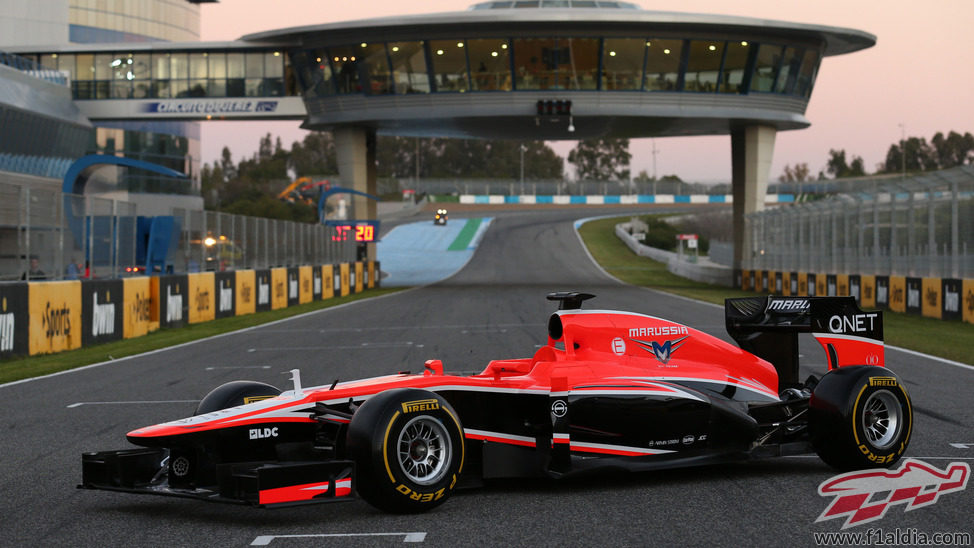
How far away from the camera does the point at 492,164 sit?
177 m

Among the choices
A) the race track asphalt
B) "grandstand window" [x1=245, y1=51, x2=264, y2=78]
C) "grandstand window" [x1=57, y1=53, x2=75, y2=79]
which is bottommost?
the race track asphalt

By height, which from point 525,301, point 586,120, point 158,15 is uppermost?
point 158,15

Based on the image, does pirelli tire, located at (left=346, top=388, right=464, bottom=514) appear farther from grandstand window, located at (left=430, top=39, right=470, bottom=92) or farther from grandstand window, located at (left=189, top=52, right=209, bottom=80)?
grandstand window, located at (left=189, top=52, right=209, bottom=80)

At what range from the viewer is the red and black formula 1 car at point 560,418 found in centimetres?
633

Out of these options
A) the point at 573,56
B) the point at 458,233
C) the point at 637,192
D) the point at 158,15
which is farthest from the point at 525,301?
the point at 637,192

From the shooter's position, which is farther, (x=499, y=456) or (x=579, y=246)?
(x=579, y=246)

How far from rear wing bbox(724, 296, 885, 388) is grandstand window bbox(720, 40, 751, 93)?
37.9 m

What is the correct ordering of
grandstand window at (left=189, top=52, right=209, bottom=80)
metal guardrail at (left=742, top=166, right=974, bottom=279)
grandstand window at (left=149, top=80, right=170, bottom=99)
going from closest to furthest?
metal guardrail at (left=742, top=166, right=974, bottom=279)
grandstand window at (left=189, top=52, right=209, bottom=80)
grandstand window at (left=149, top=80, right=170, bottom=99)

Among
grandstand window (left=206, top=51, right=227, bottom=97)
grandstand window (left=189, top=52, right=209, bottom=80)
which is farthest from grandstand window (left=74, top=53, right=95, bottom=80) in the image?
grandstand window (left=206, top=51, right=227, bottom=97)

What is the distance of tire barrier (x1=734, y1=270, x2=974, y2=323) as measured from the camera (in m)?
24.1

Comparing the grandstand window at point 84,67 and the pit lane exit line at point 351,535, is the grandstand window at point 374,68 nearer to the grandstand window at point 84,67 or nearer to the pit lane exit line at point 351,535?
the grandstand window at point 84,67

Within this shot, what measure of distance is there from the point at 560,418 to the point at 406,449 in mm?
1190

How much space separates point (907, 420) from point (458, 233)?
84996 millimetres

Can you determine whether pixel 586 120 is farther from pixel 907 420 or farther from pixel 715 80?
pixel 907 420
